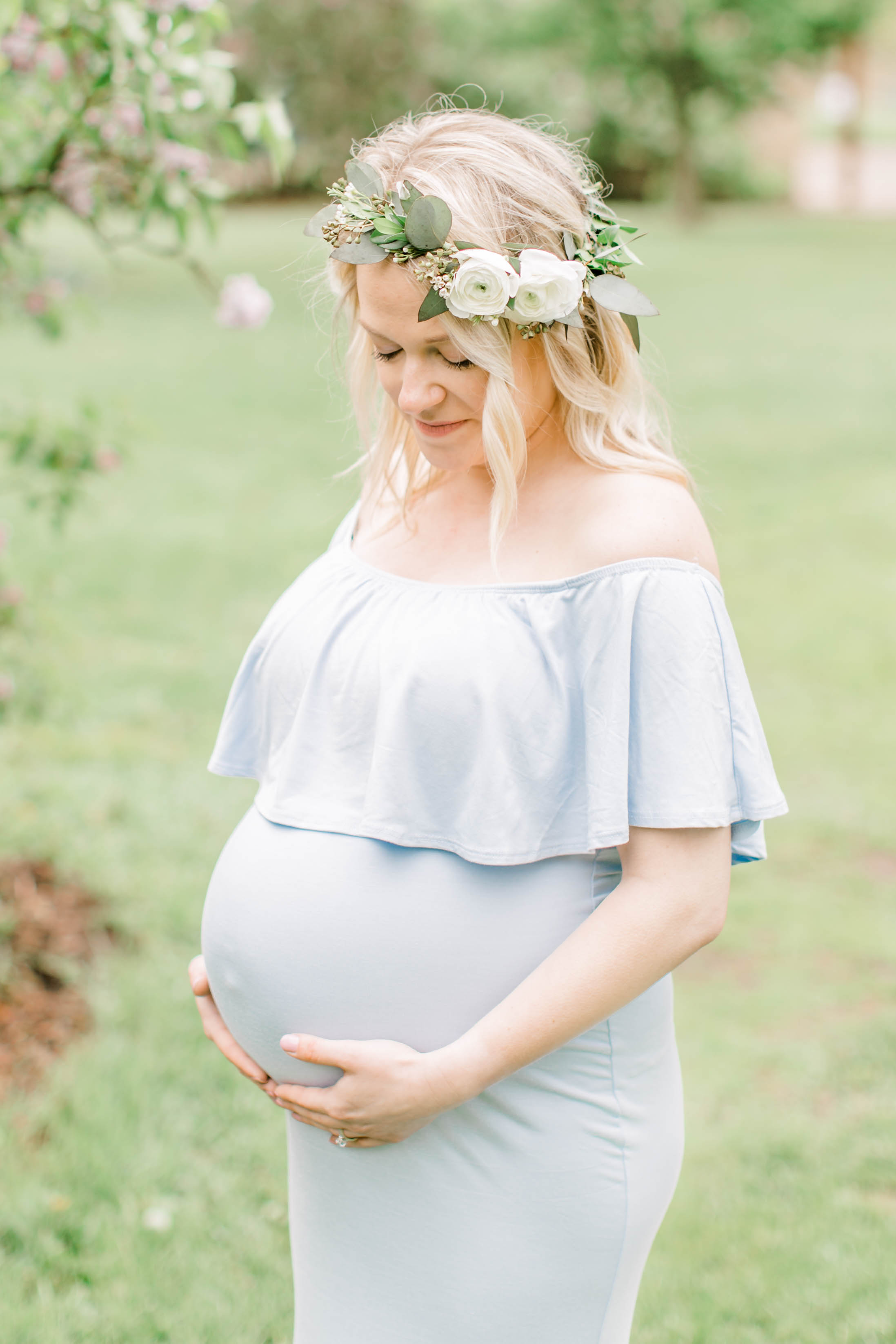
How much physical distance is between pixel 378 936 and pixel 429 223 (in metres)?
0.88

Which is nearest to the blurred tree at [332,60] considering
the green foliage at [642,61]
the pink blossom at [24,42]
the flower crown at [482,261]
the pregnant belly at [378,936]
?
the green foliage at [642,61]

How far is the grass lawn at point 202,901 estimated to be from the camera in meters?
2.71

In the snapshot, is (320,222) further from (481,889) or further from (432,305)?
(481,889)

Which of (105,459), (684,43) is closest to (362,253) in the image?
(105,459)

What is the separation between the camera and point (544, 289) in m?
1.52

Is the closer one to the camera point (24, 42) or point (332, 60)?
point (24, 42)

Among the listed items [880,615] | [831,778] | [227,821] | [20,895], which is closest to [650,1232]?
[20,895]

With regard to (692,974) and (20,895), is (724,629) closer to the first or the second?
(692,974)

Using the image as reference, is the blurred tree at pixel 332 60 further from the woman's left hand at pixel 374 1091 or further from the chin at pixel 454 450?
the woman's left hand at pixel 374 1091

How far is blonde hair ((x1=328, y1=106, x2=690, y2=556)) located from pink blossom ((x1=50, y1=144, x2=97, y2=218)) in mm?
1453

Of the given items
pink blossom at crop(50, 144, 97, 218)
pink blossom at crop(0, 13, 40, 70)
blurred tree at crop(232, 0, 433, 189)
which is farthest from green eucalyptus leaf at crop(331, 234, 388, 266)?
blurred tree at crop(232, 0, 433, 189)

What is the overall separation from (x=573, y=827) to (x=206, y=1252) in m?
1.73

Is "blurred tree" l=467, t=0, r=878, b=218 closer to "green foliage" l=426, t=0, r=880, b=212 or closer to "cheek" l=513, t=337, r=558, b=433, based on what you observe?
"green foliage" l=426, t=0, r=880, b=212

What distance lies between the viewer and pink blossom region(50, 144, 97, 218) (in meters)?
2.97
